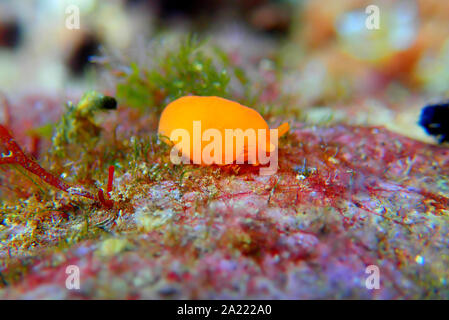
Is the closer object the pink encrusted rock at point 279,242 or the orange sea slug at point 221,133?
the pink encrusted rock at point 279,242

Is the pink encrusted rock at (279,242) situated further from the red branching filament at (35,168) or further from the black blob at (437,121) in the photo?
the black blob at (437,121)

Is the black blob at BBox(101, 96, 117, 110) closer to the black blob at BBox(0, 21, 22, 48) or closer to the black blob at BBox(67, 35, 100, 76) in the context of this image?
the black blob at BBox(67, 35, 100, 76)

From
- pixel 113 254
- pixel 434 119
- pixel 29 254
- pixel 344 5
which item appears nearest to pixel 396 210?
pixel 434 119

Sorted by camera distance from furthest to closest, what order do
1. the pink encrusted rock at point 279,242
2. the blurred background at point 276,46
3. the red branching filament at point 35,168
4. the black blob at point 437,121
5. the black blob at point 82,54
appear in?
the black blob at point 82,54, the blurred background at point 276,46, the black blob at point 437,121, the red branching filament at point 35,168, the pink encrusted rock at point 279,242

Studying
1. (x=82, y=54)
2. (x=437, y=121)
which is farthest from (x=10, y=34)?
(x=437, y=121)

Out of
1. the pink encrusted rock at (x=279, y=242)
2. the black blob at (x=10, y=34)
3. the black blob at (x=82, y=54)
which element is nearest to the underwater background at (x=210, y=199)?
the pink encrusted rock at (x=279, y=242)
